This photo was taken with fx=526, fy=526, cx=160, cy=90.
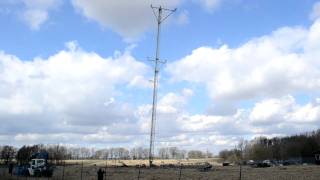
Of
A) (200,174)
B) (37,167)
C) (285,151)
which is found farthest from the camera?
(285,151)

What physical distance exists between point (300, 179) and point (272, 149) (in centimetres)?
14400

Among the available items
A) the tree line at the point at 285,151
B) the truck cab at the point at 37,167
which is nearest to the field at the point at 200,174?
the truck cab at the point at 37,167

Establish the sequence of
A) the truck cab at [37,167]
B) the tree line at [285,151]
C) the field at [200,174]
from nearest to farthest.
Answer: the field at [200,174] < the truck cab at [37,167] < the tree line at [285,151]

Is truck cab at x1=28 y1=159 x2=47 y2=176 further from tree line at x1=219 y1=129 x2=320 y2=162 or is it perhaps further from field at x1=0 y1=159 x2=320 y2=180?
tree line at x1=219 y1=129 x2=320 y2=162

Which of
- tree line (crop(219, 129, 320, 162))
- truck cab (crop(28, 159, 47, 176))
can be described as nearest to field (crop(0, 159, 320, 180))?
truck cab (crop(28, 159, 47, 176))

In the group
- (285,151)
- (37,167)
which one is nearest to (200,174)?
(37,167)

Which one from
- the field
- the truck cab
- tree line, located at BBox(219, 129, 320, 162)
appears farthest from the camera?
tree line, located at BBox(219, 129, 320, 162)

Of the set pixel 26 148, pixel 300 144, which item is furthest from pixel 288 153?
pixel 26 148

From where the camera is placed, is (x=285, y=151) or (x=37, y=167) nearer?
(x=37, y=167)

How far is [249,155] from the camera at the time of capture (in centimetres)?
18725

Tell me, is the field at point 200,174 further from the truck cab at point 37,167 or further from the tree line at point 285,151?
the tree line at point 285,151

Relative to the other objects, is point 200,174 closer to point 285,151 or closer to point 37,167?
point 37,167

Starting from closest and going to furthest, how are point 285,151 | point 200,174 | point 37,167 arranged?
1. point 200,174
2. point 37,167
3. point 285,151

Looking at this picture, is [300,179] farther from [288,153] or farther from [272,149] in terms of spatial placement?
[272,149]
